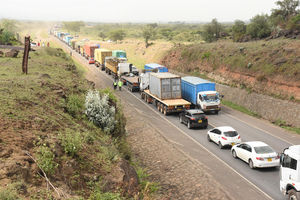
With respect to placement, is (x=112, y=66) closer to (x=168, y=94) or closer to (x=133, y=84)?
(x=133, y=84)

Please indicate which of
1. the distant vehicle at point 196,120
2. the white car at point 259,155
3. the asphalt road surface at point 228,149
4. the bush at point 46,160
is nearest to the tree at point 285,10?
the asphalt road surface at point 228,149

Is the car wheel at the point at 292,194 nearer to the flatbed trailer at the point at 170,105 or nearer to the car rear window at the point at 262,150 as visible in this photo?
the car rear window at the point at 262,150

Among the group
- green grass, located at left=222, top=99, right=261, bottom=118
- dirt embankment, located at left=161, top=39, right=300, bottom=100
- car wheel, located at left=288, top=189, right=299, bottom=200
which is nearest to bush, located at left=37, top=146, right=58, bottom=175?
car wheel, located at left=288, top=189, right=299, bottom=200

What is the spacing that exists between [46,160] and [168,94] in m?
22.5

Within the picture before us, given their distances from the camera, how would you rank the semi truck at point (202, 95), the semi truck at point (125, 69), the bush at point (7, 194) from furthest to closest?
1. the semi truck at point (125, 69)
2. the semi truck at point (202, 95)
3. the bush at point (7, 194)

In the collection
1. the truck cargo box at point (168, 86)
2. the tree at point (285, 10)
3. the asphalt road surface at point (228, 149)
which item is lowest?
the asphalt road surface at point (228, 149)

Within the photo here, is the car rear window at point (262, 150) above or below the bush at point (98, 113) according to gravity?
below

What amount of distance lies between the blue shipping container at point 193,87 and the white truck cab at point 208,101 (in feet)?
2.84

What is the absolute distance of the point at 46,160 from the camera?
34.1 feet

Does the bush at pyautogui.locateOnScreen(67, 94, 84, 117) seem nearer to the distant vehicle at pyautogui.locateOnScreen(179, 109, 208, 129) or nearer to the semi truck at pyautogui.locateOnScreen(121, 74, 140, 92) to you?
the distant vehicle at pyautogui.locateOnScreen(179, 109, 208, 129)

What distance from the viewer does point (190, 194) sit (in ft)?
49.0

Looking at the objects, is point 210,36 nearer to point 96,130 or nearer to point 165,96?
point 165,96

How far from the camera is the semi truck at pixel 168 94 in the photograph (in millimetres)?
30266

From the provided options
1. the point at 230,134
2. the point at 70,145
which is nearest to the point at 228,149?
the point at 230,134
